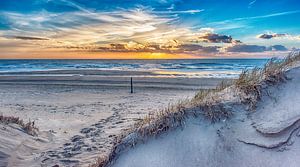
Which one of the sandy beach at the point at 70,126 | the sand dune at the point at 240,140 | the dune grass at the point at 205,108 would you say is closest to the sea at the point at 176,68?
the sandy beach at the point at 70,126

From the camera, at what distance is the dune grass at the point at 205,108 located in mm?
4520

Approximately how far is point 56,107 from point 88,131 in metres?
5.50

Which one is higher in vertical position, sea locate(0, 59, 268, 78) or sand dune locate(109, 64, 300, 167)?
sand dune locate(109, 64, 300, 167)

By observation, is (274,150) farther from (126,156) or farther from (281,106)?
(126,156)

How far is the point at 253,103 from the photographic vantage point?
4492mm

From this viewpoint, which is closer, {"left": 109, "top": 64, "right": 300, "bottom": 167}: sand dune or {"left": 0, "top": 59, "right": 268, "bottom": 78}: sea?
{"left": 109, "top": 64, "right": 300, "bottom": 167}: sand dune

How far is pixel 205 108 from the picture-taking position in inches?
179

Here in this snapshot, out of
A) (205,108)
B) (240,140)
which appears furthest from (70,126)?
(240,140)

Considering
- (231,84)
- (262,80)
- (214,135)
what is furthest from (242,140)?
(231,84)

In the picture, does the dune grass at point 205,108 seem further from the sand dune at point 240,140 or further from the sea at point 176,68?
the sea at point 176,68

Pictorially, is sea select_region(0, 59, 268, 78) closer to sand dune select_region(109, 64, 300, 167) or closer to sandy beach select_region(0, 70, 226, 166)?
sandy beach select_region(0, 70, 226, 166)

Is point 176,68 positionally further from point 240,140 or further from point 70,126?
point 240,140

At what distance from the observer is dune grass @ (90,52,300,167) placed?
4.52m

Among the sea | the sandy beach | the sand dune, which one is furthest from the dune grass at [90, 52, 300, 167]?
the sea
